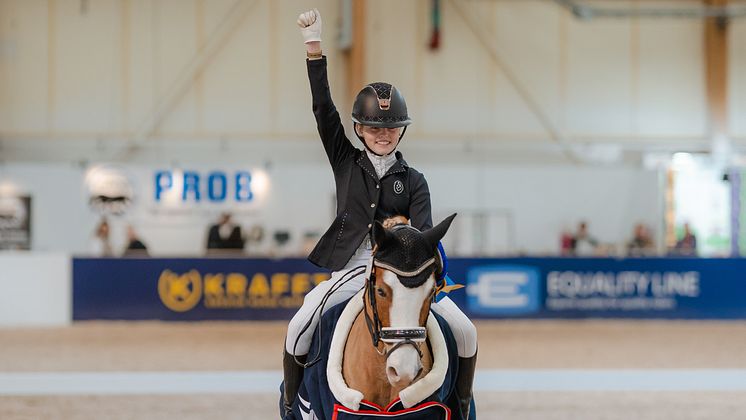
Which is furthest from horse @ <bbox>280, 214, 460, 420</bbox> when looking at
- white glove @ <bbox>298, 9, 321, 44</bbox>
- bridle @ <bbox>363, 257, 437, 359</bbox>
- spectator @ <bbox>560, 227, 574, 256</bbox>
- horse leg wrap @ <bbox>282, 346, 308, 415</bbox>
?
spectator @ <bbox>560, 227, 574, 256</bbox>

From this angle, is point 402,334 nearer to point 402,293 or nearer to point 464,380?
point 402,293

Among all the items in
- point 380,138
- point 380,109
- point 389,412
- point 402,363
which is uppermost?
point 380,109

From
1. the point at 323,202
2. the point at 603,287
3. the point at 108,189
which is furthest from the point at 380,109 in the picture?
the point at 108,189

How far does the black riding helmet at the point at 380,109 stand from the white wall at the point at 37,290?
10356mm

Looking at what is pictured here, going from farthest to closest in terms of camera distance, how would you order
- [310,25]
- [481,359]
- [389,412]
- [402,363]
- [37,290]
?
[37,290] < [481,359] < [310,25] < [389,412] < [402,363]

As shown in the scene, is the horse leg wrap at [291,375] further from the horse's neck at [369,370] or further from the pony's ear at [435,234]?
the pony's ear at [435,234]

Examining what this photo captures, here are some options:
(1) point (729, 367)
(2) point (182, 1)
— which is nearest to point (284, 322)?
(1) point (729, 367)

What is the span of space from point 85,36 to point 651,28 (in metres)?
10.0

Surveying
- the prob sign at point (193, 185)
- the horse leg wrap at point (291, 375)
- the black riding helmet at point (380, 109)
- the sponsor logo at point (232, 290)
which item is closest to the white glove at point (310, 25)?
the black riding helmet at point (380, 109)

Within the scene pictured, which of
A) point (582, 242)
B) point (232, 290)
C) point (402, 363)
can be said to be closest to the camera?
point (402, 363)

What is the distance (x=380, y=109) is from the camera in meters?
4.09

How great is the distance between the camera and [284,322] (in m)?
13.9

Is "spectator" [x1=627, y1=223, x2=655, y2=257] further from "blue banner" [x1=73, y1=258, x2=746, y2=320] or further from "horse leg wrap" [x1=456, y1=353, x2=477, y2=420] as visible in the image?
"horse leg wrap" [x1=456, y1=353, x2=477, y2=420]

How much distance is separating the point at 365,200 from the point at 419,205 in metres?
0.21
